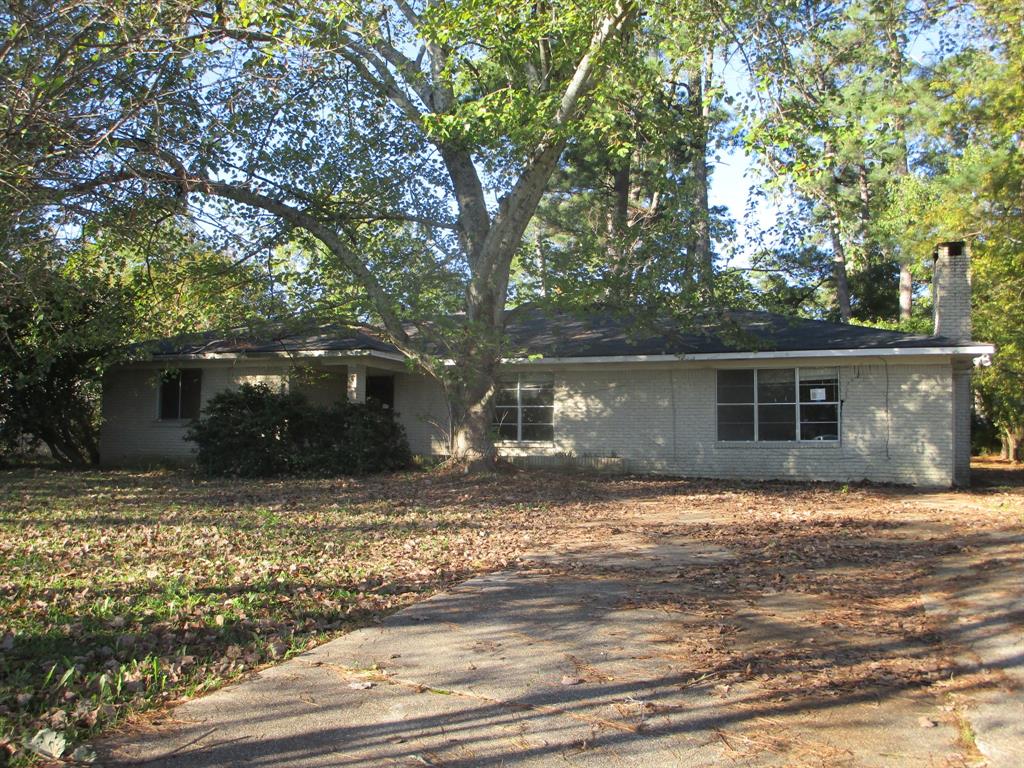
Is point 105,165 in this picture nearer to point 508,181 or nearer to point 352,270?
point 352,270

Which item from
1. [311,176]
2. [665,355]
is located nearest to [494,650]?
[311,176]

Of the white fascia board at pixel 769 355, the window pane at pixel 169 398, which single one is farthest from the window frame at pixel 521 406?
the window pane at pixel 169 398

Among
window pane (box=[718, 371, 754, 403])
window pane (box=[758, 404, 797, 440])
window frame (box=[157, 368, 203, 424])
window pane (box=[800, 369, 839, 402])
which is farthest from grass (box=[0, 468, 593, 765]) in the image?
window frame (box=[157, 368, 203, 424])

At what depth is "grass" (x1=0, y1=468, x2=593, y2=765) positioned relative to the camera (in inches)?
179

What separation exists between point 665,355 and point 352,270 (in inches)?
261

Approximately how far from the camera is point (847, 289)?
32.3m

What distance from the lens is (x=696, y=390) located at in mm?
18516

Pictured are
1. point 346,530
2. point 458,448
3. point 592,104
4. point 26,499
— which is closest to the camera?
point 346,530

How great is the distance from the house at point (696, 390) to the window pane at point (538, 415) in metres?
0.02

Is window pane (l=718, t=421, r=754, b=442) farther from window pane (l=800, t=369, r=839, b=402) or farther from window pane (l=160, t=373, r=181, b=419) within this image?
window pane (l=160, t=373, r=181, b=419)

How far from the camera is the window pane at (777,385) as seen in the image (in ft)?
58.1

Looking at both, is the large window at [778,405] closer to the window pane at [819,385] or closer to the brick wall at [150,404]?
the window pane at [819,385]

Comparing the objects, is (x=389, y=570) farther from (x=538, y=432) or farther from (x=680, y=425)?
(x=538, y=432)

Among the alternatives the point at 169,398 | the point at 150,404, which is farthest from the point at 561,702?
the point at 150,404
